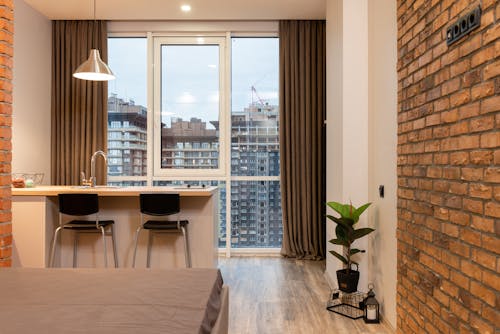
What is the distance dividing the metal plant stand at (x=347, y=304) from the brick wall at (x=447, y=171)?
75 centimetres

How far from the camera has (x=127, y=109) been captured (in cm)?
566

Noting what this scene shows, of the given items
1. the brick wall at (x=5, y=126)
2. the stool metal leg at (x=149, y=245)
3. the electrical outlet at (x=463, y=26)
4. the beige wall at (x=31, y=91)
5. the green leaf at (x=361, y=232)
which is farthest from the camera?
the beige wall at (x=31, y=91)

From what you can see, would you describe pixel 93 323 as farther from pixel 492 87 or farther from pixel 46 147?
pixel 46 147

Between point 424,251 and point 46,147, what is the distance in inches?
191

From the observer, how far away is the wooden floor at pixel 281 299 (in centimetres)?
303

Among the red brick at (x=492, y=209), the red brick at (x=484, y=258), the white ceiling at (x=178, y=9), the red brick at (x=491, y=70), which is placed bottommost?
the red brick at (x=484, y=258)

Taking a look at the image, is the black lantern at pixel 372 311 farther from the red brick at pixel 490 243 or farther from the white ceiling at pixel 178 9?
Answer: the white ceiling at pixel 178 9

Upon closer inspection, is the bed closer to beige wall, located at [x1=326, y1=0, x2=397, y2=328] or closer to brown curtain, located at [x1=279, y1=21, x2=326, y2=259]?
beige wall, located at [x1=326, y1=0, x2=397, y2=328]

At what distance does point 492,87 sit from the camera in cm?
154

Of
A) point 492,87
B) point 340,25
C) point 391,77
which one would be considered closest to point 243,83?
point 340,25

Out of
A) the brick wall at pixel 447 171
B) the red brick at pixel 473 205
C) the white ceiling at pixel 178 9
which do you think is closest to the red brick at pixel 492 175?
the brick wall at pixel 447 171

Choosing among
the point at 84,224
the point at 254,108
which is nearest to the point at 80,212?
the point at 84,224

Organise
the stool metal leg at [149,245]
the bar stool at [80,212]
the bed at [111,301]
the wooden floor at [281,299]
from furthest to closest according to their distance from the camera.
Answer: the stool metal leg at [149,245], the bar stool at [80,212], the wooden floor at [281,299], the bed at [111,301]

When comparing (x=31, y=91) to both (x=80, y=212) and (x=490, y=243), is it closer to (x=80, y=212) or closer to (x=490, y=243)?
(x=80, y=212)
